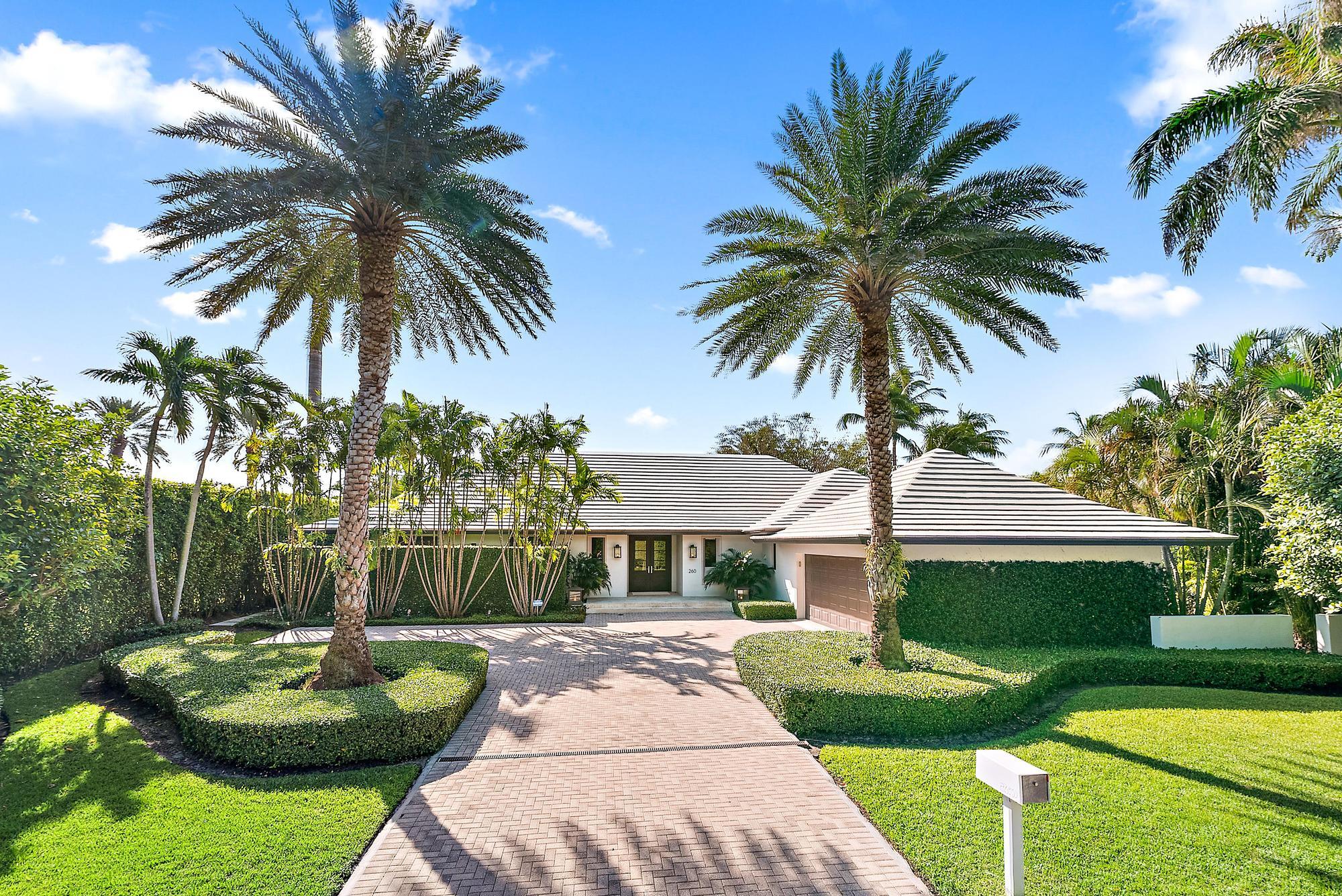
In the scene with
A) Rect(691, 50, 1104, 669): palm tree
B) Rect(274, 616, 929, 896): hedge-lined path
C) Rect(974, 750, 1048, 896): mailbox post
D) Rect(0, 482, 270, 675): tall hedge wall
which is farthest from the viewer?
Rect(0, 482, 270, 675): tall hedge wall

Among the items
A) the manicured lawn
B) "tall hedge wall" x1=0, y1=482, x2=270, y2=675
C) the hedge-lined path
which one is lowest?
the hedge-lined path

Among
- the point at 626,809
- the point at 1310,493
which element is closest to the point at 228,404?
the point at 626,809

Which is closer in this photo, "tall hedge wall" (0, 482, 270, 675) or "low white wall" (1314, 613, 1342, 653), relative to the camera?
"tall hedge wall" (0, 482, 270, 675)

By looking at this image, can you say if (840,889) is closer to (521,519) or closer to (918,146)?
(918,146)

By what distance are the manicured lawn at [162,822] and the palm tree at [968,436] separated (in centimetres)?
3118

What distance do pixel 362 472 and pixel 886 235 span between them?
878 cm

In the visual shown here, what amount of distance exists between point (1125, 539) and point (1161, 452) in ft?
17.9

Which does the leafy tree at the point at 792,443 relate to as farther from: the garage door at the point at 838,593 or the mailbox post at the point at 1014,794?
the mailbox post at the point at 1014,794

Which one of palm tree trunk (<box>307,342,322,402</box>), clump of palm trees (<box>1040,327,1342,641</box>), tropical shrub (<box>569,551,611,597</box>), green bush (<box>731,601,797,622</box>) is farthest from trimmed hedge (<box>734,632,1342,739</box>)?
palm tree trunk (<box>307,342,322,402</box>)

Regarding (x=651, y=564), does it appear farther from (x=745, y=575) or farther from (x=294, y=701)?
(x=294, y=701)

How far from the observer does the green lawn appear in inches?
191

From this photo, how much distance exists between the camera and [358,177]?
924cm

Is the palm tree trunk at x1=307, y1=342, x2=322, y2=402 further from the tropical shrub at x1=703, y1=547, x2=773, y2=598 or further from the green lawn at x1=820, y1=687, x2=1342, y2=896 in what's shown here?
the green lawn at x1=820, y1=687, x2=1342, y2=896

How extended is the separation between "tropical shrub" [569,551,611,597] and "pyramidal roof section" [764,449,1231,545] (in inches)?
310
